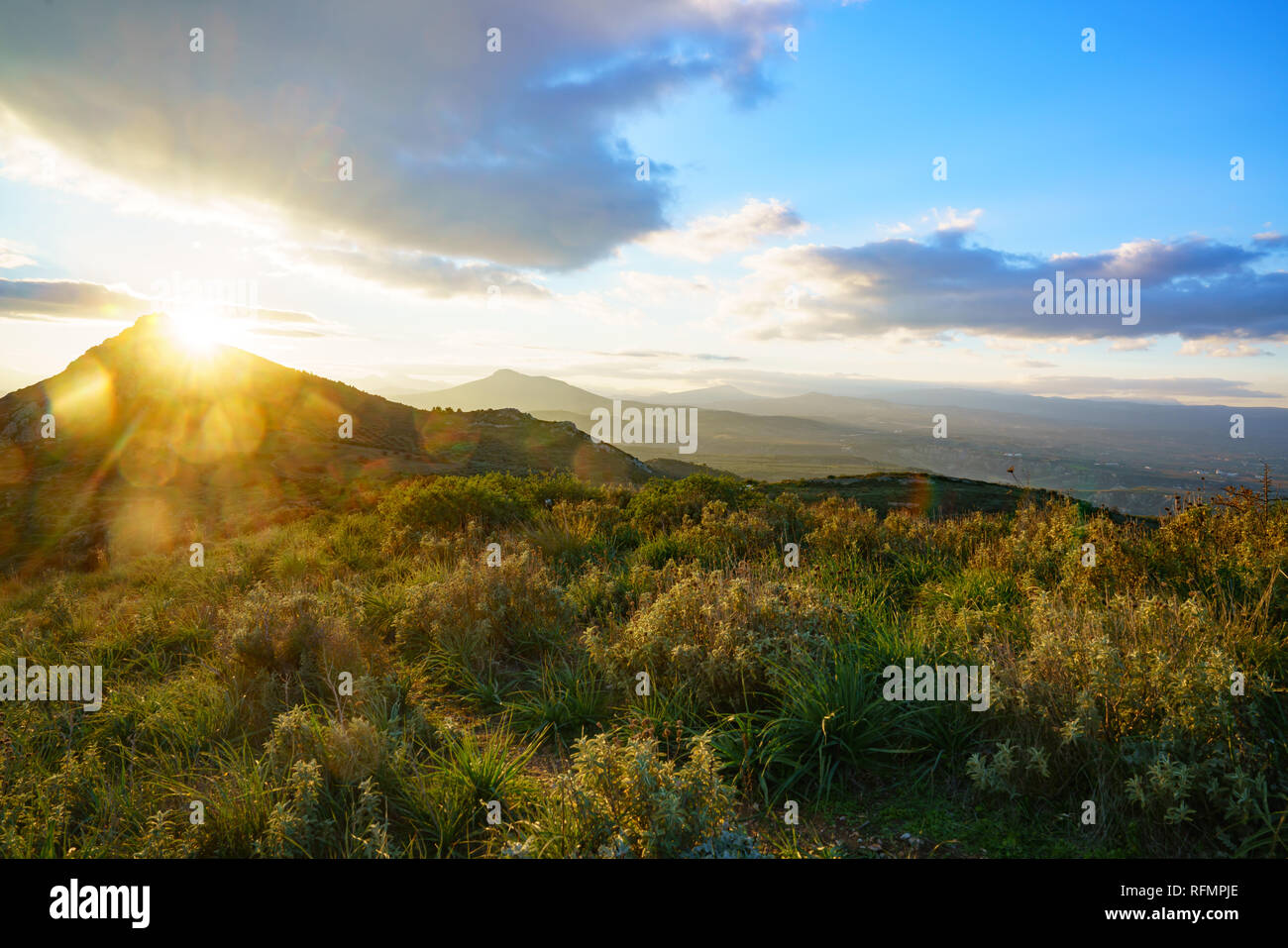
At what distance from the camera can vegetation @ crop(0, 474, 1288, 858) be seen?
320 centimetres

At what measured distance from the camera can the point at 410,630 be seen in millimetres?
6562

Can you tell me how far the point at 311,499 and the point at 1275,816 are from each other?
23.2 meters

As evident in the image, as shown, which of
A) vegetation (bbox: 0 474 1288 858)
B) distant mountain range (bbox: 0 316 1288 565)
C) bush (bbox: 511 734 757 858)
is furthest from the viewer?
distant mountain range (bbox: 0 316 1288 565)

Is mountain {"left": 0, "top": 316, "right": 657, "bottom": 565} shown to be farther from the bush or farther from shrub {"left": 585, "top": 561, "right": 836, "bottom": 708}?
the bush

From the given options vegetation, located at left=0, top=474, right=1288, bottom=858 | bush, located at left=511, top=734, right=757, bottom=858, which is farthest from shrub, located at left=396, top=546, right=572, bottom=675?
bush, located at left=511, top=734, right=757, bottom=858

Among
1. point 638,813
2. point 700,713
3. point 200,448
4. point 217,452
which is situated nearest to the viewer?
point 638,813

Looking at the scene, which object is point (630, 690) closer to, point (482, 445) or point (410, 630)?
point (410, 630)

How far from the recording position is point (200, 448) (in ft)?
108

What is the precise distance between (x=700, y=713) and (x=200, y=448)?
37528 mm

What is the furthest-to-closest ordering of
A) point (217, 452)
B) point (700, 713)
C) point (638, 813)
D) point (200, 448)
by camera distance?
point (200, 448), point (217, 452), point (700, 713), point (638, 813)

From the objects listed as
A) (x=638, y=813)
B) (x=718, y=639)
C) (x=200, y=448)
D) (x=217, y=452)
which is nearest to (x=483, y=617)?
(x=718, y=639)

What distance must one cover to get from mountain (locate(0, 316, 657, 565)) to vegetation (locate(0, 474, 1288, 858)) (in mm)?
13203

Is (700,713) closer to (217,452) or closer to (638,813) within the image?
(638,813)
